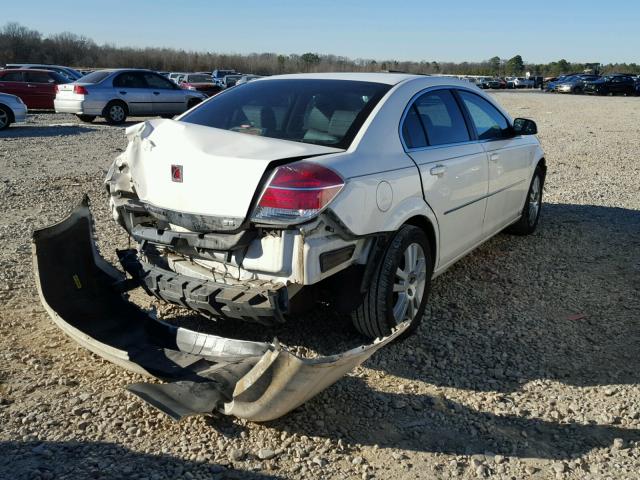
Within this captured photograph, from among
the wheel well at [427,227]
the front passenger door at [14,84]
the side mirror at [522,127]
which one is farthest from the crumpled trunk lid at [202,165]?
the front passenger door at [14,84]

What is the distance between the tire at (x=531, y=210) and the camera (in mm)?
6645

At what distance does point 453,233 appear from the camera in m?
4.68

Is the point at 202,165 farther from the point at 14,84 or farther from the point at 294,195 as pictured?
the point at 14,84

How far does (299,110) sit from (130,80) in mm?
15171

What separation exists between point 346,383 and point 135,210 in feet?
5.46

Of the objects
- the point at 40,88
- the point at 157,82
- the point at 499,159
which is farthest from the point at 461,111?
the point at 40,88

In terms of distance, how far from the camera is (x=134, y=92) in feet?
58.8

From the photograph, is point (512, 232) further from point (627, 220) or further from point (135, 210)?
point (135, 210)

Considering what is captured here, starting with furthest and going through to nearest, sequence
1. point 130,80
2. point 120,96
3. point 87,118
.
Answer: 1. point 87,118
2. point 130,80
3. point 120,96

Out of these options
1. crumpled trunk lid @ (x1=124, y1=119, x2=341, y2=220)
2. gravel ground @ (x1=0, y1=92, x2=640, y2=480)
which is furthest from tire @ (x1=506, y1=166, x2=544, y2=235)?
crumpled trunk lid @ (x1=124, y1=119, x2=341, y2=220)

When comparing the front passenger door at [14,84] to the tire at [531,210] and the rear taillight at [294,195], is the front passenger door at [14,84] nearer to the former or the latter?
the tire at [531,210]

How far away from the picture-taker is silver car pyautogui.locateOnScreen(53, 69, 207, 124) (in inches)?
675

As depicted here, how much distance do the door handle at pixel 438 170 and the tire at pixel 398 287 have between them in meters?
0.44

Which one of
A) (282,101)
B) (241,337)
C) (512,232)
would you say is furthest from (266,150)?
(512,232)
